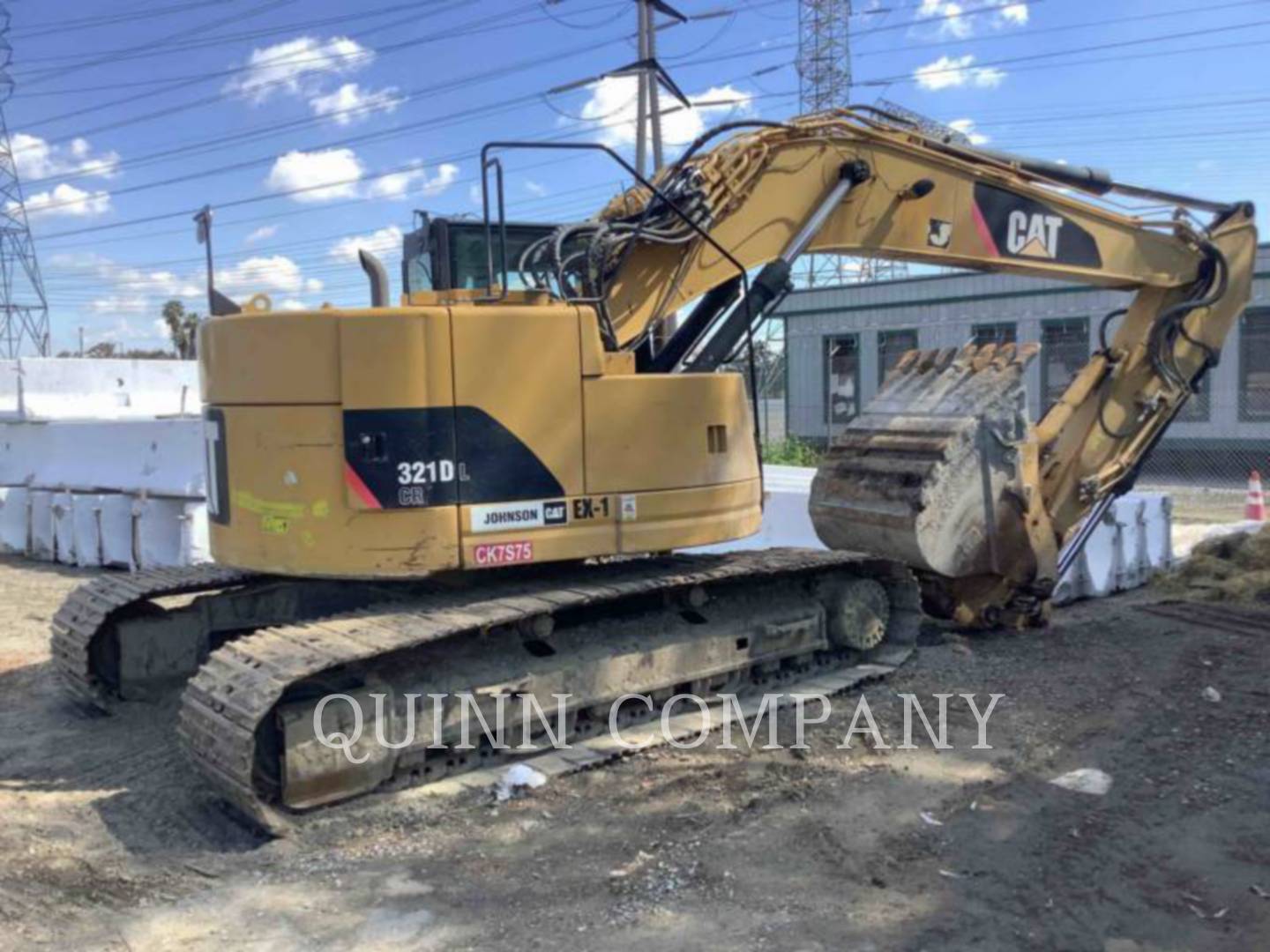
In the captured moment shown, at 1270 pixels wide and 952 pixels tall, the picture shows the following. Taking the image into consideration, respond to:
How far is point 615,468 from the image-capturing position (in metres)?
5.47

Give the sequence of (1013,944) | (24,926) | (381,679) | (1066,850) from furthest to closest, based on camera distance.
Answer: (381,679) → (1066,850) → (24,926) → (1013,944)

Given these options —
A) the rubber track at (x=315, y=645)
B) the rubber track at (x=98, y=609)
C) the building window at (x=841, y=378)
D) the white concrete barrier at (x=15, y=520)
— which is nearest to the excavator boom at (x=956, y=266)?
the rubber track at (x=315, y=645)

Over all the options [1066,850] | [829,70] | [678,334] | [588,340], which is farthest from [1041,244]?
[829,70]

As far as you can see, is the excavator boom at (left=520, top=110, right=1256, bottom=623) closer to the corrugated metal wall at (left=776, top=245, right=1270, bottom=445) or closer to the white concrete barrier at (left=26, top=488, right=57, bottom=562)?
the white concrete barrier at (left=26, top=488, right=57, bottom=562)

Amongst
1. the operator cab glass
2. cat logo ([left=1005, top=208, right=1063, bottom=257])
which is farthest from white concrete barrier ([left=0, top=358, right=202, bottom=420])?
cat logo ([left=1005, top=208, right=1063, bottom=257])

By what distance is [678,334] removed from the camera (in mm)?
6238

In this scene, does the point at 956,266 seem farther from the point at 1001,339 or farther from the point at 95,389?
the point at 1001,339

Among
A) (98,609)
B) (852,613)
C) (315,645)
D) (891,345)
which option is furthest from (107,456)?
(891,345)

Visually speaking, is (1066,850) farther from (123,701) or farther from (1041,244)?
(123,701)

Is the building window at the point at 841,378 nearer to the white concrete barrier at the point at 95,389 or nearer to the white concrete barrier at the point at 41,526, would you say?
the white concrete barrier at the point at 95,389

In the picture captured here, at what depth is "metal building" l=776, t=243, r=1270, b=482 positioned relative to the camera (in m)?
20.1

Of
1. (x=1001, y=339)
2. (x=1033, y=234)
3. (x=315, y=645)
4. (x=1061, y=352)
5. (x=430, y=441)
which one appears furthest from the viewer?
(x=1001, y=339)

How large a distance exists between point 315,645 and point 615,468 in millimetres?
1643

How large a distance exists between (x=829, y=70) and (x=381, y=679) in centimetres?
4195
